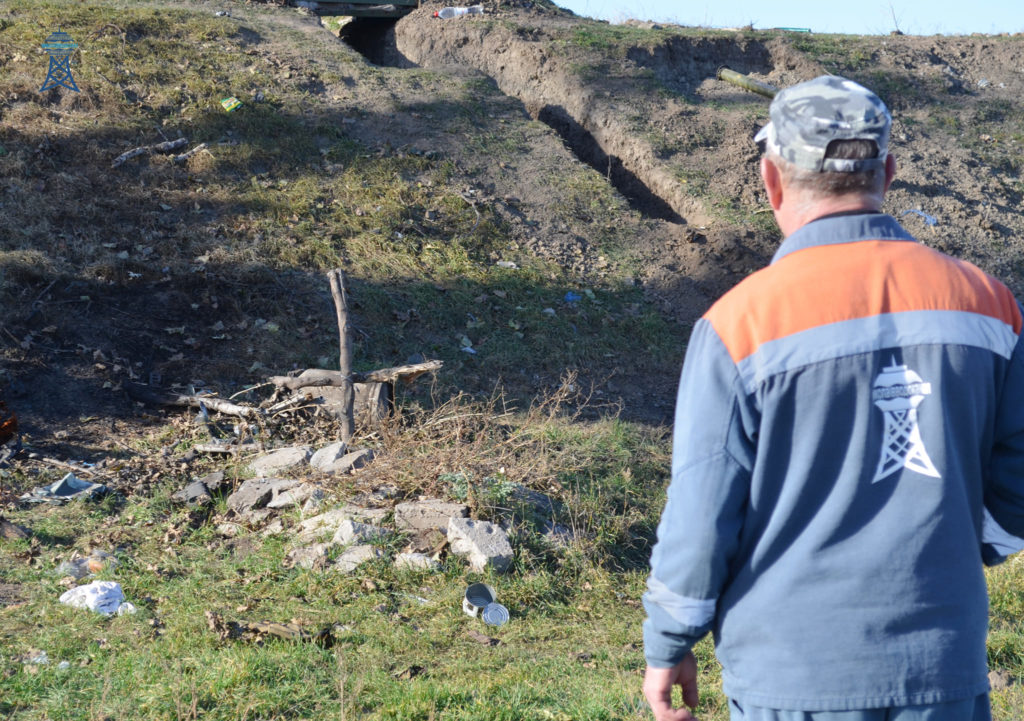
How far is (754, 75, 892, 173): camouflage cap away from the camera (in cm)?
161

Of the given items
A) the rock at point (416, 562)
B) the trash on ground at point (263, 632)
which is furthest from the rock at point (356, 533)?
the trash on ground at point (263, 632)

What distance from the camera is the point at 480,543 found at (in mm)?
4703

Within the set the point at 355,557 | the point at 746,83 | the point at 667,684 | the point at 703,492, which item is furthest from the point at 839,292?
the point at 746,83

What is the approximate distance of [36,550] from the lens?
4.98 metres

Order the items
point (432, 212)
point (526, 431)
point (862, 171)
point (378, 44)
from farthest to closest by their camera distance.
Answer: point (378, 44) < point (432, 212) < point (526, 431) < point (862, 171)

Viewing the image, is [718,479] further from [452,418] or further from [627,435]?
[627,435]

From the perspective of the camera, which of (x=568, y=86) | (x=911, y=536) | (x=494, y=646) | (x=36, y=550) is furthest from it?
(x=568, y=86)

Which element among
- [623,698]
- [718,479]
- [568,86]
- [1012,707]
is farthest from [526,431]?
[568,86]

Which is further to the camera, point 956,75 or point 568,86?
point 956,75

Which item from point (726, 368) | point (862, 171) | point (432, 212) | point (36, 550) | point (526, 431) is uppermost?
point (862, 171)

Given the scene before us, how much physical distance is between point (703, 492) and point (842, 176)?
0.64 m

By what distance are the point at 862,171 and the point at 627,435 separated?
5259 millimetres

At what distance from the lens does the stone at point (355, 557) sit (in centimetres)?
460

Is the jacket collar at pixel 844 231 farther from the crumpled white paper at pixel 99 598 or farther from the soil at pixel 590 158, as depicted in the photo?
the soil at pixel 590 158
